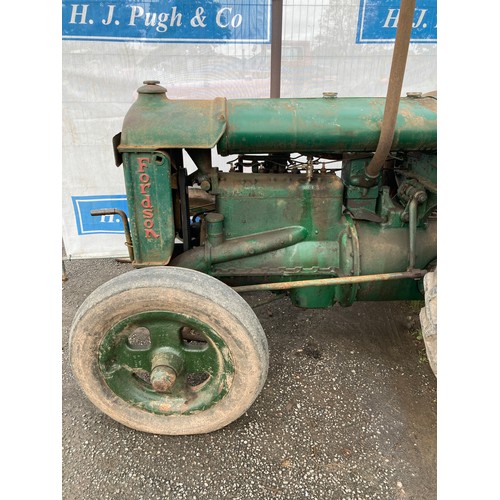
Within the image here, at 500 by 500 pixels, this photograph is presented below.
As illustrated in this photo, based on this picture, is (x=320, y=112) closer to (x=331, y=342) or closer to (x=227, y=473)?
(x=331, y=342)

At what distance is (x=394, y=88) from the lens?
1542mm

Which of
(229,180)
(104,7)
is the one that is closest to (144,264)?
(229,180)

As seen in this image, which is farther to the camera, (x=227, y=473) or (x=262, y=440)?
(x=262, y=440)

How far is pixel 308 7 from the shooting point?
3.10 metres

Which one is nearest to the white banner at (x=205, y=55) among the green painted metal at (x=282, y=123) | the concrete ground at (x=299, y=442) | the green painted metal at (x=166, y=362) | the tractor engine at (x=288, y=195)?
the tractor engine at (x=288, y=195)

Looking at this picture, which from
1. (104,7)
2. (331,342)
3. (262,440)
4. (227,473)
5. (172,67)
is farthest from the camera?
(172,67)

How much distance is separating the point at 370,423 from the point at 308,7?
2.89 meters

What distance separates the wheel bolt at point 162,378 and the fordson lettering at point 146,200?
1.99ft

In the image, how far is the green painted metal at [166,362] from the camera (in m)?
1.74

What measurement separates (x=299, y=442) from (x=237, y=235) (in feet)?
3.42

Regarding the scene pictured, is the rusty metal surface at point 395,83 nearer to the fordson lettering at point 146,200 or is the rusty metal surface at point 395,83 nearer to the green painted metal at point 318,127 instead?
the green painted metal at point 318,127

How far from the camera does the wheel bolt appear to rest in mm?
1739

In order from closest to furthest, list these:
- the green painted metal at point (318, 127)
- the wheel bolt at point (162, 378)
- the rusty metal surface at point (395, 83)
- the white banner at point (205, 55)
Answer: the rusty metal surface at point (395, 83) < the wheel bolt at point (162, 378) < the green painted metal at point (318, 127) < the white banner at point (205, 55)

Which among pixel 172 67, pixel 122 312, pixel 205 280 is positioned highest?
pixel 172 67
